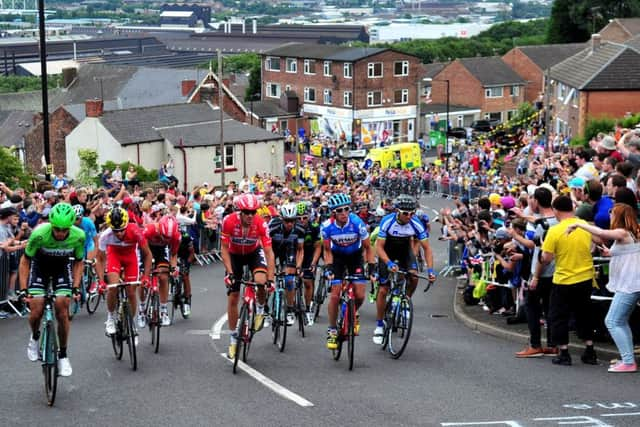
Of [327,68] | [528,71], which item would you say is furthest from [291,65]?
[528,71]

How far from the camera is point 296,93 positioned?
103 meters

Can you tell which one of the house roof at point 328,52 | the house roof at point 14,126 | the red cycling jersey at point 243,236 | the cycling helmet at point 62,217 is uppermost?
the cycling helmet at point 62,217

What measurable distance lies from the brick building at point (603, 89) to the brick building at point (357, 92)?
3114 cm

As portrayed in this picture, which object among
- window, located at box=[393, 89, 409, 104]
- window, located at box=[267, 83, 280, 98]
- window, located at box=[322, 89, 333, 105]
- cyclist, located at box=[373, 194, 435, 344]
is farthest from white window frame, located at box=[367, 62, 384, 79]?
cyclist, located at box=[373, 194, 435, 344]

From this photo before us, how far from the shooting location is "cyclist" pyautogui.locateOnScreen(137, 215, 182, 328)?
51.4ft

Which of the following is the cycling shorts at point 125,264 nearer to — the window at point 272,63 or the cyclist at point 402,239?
the cyclist at point 402,239

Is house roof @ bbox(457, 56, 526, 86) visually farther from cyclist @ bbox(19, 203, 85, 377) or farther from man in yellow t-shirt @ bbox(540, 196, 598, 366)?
cyclist @ bbox(19, 203, 85, 377)

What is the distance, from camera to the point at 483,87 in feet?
349

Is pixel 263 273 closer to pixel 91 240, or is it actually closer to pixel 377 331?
pixel 377 331

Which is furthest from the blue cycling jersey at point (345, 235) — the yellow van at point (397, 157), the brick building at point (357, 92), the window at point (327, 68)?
the window at point (327, 68)

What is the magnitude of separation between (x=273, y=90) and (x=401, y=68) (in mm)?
14341

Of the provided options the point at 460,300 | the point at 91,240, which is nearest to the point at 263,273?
the point at 91,240

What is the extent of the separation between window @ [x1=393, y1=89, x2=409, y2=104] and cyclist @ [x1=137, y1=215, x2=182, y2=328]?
85786mm

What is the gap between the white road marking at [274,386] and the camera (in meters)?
11.2
